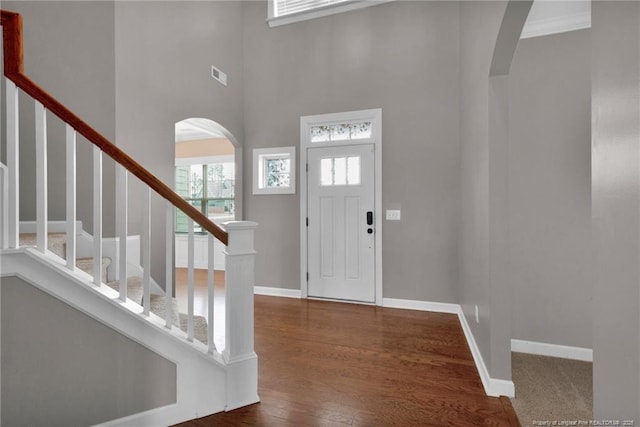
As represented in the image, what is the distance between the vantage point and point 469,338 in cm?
282

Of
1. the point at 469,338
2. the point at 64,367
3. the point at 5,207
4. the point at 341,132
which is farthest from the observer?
the point at 341,132

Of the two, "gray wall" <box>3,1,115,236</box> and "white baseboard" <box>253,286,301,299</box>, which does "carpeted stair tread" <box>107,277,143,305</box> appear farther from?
"white baseboard" <box>253,286,301,299</box>

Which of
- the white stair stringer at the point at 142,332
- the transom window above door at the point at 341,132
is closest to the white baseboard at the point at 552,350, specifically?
the white stair stringer at the point at 142,332

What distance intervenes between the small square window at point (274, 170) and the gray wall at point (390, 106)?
0.10 meters

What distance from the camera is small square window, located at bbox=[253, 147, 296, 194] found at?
14.4ft

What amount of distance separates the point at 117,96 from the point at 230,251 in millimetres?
1967

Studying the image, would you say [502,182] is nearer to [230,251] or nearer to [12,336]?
[230,251]

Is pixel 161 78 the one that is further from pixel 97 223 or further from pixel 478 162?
pixel 478 162

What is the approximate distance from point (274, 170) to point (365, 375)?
2.98m

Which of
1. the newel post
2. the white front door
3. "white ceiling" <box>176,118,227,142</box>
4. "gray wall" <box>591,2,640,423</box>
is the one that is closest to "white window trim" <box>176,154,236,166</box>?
"white ceiling" <box>176,118,227,142</box>

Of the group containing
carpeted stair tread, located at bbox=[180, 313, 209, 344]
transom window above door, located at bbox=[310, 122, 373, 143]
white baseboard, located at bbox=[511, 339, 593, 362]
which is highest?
transom window above door, located at bbox=[310, 122, 373, 143]

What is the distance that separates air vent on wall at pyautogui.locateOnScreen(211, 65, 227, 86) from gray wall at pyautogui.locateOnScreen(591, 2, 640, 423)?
390 centimetres

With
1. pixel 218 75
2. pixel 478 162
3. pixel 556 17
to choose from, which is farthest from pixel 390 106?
pixel 218 75

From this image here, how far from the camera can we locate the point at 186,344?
1.74 meters
